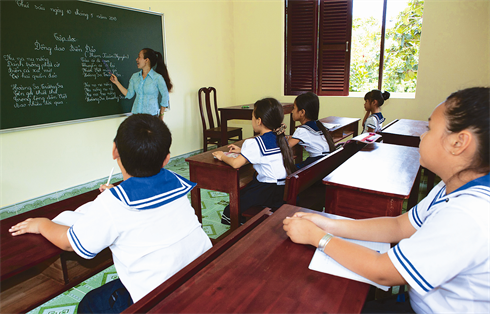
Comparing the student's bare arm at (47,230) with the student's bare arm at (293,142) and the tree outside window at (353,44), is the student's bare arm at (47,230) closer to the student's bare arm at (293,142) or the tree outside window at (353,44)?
the student's bare arm at (293,142)

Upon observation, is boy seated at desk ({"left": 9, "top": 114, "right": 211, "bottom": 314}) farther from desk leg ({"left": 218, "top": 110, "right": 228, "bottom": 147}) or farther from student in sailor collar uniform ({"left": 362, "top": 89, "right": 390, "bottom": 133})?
desk leg ({"left": 218, "top": 110, "right": 228, "bottom": 147})

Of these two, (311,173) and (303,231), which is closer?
(303,231)

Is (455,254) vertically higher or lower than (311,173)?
higher

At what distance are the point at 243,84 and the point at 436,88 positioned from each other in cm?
293

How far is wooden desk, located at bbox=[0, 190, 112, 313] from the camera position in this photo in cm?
99

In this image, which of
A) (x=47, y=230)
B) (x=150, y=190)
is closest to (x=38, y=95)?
(x=47, y=230)

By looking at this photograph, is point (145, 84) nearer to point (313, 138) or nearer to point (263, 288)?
point (313, 138)

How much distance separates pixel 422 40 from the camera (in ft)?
14.5

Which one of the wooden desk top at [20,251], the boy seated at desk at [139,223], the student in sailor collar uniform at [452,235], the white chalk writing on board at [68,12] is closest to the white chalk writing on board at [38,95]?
the white chalk writing on board at [68,12]

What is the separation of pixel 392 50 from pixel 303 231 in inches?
192

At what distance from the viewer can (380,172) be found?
5.57 feet

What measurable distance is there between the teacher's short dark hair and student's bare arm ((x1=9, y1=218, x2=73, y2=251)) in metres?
0.29

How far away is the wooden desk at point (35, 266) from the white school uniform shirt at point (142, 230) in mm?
200

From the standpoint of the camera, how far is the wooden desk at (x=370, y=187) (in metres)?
1.45
